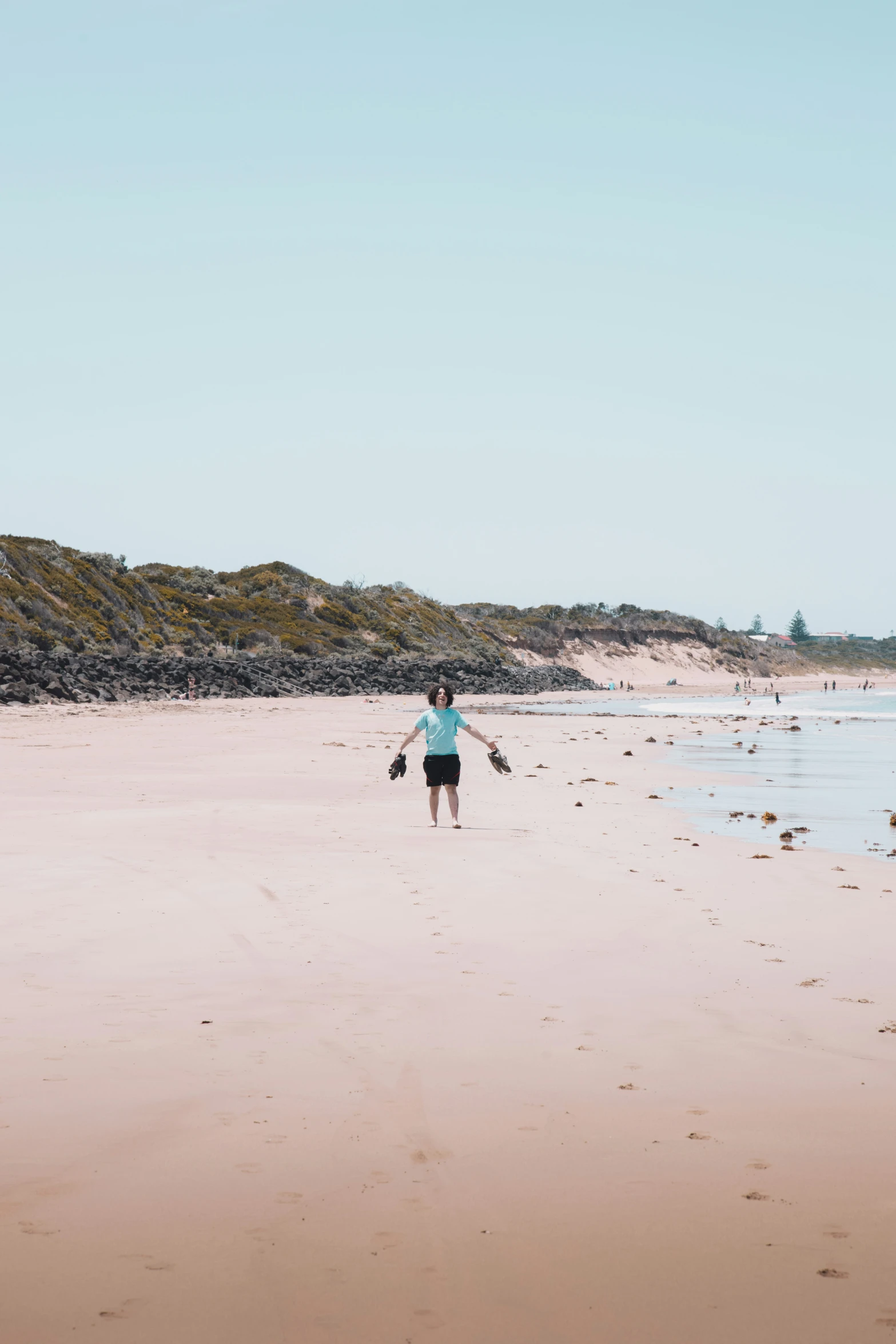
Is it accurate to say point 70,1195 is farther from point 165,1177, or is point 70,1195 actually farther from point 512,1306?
point 512,1306

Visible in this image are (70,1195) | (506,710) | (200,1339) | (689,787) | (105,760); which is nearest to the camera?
(200,1339)

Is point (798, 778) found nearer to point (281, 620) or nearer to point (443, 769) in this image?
point (443, 769)

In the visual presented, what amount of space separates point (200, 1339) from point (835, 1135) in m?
2.56

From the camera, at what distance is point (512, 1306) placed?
3186mm

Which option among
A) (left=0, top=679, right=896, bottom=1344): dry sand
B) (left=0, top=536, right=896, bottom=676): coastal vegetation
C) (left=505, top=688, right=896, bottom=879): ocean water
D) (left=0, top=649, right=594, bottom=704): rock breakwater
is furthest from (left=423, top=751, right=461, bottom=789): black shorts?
(left=0, top=536, right=896, bottom=676): coastal vegetation

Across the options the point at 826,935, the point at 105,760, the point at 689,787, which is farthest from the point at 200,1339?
the point at 105,760

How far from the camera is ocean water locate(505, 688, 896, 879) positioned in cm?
1295

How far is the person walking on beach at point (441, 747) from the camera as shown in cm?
1261

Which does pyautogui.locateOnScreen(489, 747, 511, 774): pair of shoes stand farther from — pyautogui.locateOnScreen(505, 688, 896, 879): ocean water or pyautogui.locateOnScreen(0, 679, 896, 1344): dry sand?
pyautogui.locateOnScreen(0, 679, 896, 1344): dry sand

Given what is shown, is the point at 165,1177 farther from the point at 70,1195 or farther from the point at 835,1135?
the point at 835,1135

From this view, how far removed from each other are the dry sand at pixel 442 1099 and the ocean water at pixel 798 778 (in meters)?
2.88

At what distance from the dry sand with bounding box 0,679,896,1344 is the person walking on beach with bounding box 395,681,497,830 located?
7.37 ft

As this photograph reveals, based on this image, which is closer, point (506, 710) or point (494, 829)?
point (494, 829)

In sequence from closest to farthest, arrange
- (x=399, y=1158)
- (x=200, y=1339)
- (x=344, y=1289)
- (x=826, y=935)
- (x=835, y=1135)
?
(x=200, y=1339)
(x=344, y=1289)
(x=399, y=1158)
(x=835, y=1135)
(x=826, y=935)
